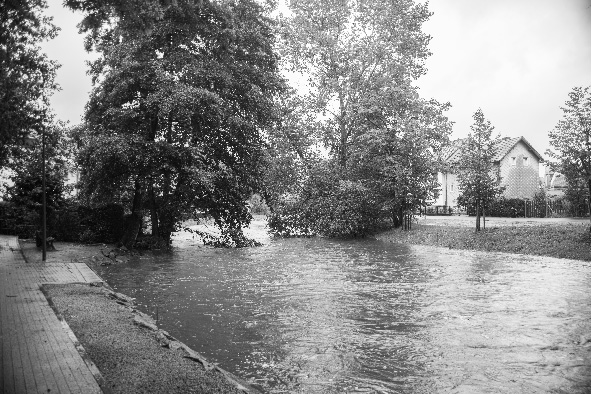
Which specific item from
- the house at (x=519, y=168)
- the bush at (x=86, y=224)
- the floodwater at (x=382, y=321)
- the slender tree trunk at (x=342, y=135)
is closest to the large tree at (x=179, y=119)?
the bush at (x=86, y=224)

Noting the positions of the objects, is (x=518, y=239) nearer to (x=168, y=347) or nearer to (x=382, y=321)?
(x=382, y=321)

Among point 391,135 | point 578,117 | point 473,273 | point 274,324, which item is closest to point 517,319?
point 274,324

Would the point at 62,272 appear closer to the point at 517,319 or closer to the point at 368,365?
the point at 368,365

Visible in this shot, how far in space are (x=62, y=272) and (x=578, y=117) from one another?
20.6m

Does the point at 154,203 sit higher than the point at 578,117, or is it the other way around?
the point at 578,117

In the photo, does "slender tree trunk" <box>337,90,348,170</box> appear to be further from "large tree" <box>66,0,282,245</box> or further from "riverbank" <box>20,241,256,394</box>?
"riverbank" <box>20,241,256,394</box>

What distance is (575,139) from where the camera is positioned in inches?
839

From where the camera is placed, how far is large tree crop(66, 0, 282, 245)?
2058 centimetres

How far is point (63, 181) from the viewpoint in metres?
22.3

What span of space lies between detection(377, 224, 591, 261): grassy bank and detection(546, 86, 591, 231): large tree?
2379 mm

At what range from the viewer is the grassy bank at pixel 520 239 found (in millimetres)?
20866

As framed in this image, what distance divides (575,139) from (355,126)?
1527cm

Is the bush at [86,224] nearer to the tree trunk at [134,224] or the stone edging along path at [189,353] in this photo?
the tree trunk at [134,224]

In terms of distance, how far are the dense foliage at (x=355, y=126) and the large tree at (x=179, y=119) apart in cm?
560
